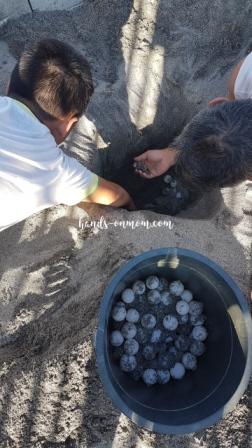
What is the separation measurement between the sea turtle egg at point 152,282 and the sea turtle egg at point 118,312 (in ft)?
0.37

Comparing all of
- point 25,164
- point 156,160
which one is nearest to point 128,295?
point 25,164

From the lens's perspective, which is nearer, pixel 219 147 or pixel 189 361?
pixel 219 147

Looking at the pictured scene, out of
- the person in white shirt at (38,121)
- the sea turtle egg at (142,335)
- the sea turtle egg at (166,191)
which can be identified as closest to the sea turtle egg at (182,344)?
the sea turtle egg at (142,335)

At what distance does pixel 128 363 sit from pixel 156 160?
2.74 ft

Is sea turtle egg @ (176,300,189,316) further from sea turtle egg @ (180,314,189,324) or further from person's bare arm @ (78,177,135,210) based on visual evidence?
person's bare arm @ (78,177,135,210)

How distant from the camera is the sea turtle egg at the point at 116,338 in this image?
1372mm

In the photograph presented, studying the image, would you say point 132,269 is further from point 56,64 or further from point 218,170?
point 56,64

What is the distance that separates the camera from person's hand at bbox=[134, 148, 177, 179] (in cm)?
177

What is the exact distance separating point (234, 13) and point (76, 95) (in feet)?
3.41

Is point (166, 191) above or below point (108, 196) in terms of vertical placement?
below

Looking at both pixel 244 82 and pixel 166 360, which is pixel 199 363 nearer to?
pixel 166 360

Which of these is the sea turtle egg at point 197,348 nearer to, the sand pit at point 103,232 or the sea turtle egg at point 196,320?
the sea turtle egg at point 196,320

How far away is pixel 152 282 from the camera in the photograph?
1.40 metres

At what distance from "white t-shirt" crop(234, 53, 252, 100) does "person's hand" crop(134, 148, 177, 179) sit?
331 millimetres
